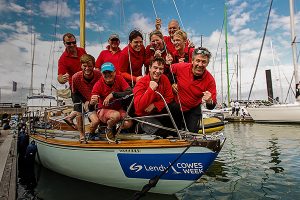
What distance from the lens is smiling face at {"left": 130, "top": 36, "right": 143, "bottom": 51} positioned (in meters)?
5.51

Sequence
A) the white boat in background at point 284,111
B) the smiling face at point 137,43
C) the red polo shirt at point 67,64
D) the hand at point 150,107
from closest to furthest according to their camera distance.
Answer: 1. the hand at point 150,107
2. the smiling face at point 137,43
3. the red polo shirt at point 67,64
4. the white boat in background at point 284,111

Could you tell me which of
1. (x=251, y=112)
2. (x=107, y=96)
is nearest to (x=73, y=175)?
(x=107, y=96)

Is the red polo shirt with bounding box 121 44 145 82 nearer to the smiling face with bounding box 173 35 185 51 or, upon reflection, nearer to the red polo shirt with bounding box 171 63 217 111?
the smiling face with bounding box 173 35 185 51

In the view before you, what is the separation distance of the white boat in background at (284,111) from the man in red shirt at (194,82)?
19.0 m

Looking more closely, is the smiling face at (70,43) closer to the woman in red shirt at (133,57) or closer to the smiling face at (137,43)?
the woman in red shirt at (133,57)

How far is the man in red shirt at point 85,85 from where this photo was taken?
17.9 feet

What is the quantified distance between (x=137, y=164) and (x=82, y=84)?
2.29 meters

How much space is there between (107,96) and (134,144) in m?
1.12

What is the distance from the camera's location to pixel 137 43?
5.54m

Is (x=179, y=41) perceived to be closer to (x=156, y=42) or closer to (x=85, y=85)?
(x=156, y=42)

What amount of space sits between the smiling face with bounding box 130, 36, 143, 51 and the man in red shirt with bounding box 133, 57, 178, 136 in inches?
48.3

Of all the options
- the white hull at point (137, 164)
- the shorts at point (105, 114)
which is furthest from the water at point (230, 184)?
the shorts at point (105, 114)

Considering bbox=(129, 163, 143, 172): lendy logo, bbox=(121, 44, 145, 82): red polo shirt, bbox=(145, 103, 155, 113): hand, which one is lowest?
bbox=(129, 163, 143, 172): lendy logo

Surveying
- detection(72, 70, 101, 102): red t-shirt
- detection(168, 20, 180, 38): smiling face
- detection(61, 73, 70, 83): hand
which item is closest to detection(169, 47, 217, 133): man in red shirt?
detection(168, 20, 180, 38): smiling face
